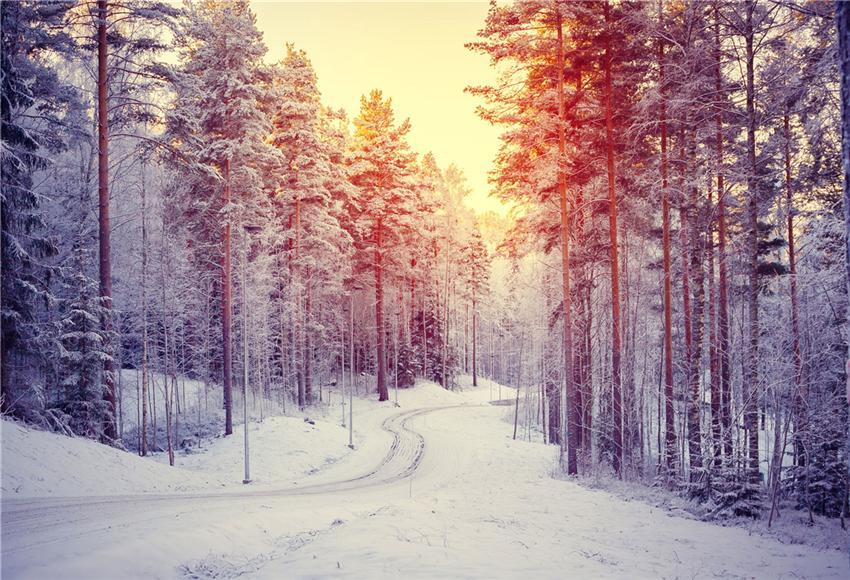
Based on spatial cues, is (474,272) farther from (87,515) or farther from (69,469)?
(87,515)

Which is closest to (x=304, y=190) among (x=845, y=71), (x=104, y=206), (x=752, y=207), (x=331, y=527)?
(x=104, y=206)

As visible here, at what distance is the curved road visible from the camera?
711 centimetres

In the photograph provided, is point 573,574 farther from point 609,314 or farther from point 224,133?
point 224,133

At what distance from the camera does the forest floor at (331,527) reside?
6980 millimetres

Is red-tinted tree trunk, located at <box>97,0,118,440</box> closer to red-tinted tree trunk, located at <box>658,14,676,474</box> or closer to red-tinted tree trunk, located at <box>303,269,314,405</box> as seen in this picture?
red-tinted tree trunk, located at <box>303,269,314,405</box>

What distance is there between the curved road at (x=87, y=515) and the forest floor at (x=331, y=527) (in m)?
0.04

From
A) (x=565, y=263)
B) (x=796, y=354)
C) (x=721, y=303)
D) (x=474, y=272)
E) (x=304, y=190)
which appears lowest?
(x=796, y=354)

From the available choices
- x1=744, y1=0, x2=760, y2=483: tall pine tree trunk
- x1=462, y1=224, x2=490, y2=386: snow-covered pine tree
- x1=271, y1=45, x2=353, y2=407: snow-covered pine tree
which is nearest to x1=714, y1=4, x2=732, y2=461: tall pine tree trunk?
x1=744, y1=0, x2=760, y2=483: tall pine tree trunk

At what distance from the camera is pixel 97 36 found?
50.9 ft

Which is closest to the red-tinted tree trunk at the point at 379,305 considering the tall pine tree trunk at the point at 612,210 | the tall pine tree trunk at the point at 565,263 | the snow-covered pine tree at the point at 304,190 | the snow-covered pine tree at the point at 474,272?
the snow-covered pine tree at the point at 304,190

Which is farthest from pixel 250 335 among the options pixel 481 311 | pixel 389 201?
pixel 481 311

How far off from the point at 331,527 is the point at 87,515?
208 inches

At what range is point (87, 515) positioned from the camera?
1000cm

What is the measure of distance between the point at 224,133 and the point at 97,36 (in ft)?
23.6
